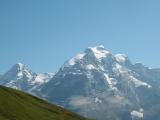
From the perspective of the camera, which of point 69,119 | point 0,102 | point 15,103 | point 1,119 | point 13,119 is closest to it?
point 1,119

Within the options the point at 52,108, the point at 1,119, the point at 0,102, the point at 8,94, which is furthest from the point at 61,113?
the point at 1,119

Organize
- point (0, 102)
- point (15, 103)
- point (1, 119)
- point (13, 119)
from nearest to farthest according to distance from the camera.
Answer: point (1, 119) → point (13, 119) → point (0, 102) → point (15, 103)

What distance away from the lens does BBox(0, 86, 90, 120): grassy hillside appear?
127 meters

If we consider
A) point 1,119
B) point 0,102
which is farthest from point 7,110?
point 1,119

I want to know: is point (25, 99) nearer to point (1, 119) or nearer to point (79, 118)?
point (79, 118)

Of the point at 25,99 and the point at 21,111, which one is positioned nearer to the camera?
the point at 21,111

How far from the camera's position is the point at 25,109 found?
140 meters

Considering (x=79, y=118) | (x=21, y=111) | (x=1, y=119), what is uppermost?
(x=79, y=118)

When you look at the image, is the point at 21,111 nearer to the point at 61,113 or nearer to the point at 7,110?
the point at 7,110

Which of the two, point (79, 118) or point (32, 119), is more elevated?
point (79, 118)

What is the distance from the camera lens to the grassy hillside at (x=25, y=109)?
5002 inches

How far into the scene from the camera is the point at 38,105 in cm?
15788

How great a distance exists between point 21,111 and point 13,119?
1260 cm

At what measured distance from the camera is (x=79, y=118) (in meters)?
159
